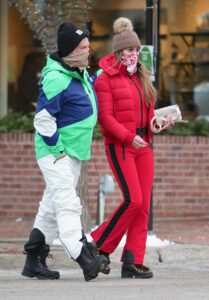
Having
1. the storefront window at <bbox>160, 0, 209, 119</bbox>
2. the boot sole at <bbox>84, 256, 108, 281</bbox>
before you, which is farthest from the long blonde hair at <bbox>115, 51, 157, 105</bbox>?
the storefront window at <bbox>160, 0, 209, 119</bbox>

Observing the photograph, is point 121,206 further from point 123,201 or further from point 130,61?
point 130,61

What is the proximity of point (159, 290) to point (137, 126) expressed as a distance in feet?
4.54

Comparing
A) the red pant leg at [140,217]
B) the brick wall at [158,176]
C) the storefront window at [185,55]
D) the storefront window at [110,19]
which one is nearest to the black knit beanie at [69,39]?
the red pant leg at [140,217]

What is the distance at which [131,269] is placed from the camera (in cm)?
741

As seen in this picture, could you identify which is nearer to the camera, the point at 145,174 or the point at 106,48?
the point at 145,174

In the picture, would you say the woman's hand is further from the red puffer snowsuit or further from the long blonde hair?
the long blonde hair

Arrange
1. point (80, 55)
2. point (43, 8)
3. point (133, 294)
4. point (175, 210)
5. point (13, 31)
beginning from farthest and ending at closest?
point (13, 31)
point (175, 210)
point (43, 8)
point (80, 55)
point (133, 294)

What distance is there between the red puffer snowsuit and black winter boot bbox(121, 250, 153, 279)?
0.01 meters

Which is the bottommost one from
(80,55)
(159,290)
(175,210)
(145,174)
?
(175,210)

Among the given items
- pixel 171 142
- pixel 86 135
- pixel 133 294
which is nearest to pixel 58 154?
pixel 86 135

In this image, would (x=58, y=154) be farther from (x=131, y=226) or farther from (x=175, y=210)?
(x=175, y=210)

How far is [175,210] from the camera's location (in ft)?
37.5

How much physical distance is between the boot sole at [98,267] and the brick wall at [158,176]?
4.32m

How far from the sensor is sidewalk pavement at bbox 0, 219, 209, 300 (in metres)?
6.61
